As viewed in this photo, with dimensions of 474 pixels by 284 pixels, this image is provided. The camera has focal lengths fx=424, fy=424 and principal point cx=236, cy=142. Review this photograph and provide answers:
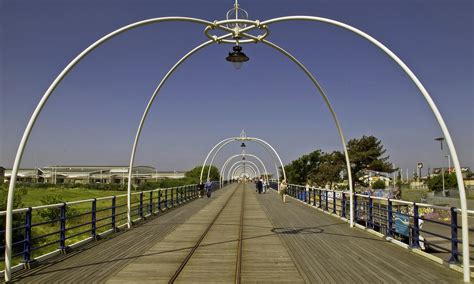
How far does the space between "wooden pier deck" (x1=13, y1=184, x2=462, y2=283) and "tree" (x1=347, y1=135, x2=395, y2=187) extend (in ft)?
160

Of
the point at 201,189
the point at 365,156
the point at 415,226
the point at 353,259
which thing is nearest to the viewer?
the point at 353,259

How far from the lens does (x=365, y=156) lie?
6038cm

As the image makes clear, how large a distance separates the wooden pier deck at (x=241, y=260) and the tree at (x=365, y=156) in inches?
1925

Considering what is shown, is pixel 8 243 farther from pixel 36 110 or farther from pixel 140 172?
pixel 140 172

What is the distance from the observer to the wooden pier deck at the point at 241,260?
24.3 ft

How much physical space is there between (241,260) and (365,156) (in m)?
54.6

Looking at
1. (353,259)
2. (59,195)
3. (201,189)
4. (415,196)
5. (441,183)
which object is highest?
(201,189)

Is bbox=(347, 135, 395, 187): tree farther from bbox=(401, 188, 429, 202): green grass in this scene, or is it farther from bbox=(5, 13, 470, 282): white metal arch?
bbox=(5, 13, 470, 282): white metal arch

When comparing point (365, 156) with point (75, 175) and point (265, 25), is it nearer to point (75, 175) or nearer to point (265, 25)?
point (265, 25)

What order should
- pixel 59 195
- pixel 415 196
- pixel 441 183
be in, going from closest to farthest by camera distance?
1. pixel 59 195
2. pixel 415 196
3. pixel 441 183

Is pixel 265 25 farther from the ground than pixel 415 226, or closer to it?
farther from the ground

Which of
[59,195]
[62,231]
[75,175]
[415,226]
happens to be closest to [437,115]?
[415,226]

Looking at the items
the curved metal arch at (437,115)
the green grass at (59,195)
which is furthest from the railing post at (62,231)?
the green grass at (59,195)

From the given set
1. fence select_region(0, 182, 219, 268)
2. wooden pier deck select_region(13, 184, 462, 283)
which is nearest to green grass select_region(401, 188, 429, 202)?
fence select_region(0, 182, 219, 268)
